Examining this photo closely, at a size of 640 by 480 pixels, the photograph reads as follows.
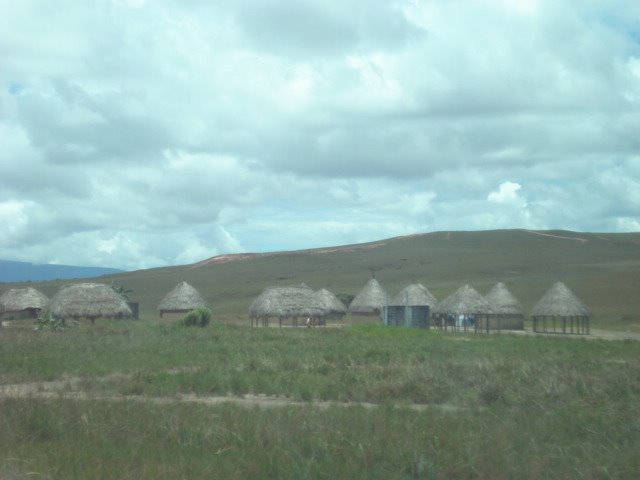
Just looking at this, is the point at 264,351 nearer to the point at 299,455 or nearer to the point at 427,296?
the point at 299,455

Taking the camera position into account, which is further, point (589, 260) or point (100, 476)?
point (589, 260)

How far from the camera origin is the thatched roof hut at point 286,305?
175 ft

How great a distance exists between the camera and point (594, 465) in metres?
8.34

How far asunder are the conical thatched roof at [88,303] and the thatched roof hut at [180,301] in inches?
324

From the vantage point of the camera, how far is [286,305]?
53688 mm

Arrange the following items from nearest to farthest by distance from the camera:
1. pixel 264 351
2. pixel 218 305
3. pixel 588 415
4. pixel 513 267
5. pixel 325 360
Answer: pixel 588 415 → pixel 325 360 → pixel 264 351 → pixel 218 305 → pixel 513 267

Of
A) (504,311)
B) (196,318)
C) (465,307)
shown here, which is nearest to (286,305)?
(465,307)

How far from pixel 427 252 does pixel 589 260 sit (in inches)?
977

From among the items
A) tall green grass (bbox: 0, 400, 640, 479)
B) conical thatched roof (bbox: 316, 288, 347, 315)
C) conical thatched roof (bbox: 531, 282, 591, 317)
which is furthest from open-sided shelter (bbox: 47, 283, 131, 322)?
tall green grass (bbox: 0, 400, 640, 479)

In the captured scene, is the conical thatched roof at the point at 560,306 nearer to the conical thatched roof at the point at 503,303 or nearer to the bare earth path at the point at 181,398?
the conical thatched roof at the point at 503,303

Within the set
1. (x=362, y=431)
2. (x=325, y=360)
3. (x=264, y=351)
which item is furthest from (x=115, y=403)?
(x=264, y=351)

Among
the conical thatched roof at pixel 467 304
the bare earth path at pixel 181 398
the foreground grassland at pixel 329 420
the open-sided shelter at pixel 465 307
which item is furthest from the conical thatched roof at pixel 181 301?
the bare earth path at pixel 181 398

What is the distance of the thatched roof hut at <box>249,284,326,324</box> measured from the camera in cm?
5344

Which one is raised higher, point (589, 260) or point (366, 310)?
point (589, 260)
